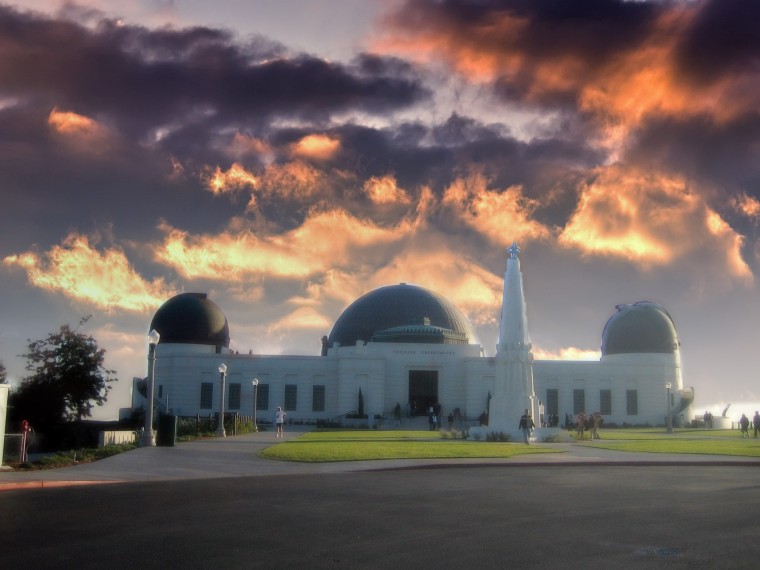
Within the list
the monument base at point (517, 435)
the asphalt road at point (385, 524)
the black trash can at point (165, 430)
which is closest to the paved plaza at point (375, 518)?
the asphalt road at point (385, 524)

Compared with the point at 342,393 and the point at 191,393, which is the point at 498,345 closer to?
the point at 342,393

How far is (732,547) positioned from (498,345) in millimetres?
35612

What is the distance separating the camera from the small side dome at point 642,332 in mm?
79500

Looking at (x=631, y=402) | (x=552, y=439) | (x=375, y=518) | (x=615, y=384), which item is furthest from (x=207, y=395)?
(x=375, y=518)

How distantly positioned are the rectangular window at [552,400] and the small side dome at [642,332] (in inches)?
354

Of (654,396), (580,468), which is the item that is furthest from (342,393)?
(580,468)

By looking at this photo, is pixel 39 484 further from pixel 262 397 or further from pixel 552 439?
pixel 262 397

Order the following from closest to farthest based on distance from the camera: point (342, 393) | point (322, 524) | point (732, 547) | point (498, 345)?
point (732, 547), point (322, 524), point (498, 345), point (342, 393)

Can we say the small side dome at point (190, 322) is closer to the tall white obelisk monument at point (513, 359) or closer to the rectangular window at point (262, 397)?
the rectangular window at point (262, 397)

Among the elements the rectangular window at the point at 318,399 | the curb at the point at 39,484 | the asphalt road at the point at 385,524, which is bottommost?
the curb at the point at 39,484

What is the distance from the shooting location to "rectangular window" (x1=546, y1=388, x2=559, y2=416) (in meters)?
76.0

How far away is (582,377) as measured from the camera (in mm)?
77250

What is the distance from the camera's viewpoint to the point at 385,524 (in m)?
12.1

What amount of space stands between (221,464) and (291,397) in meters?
51.9
